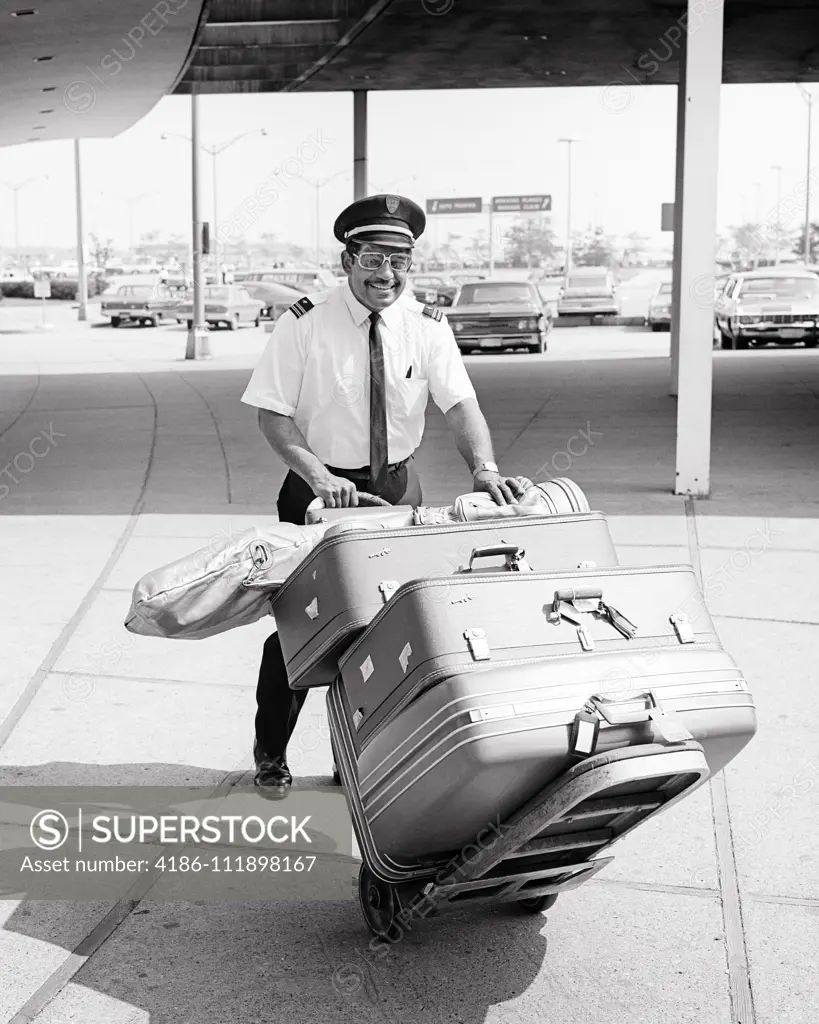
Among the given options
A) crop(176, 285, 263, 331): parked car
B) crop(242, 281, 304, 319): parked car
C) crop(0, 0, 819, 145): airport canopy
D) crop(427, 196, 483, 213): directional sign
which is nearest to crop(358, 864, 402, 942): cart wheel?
crop(0, 0, 819, 145): airport canopy

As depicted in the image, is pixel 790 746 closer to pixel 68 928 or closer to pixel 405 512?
pixel 405 512

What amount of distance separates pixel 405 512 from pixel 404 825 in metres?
0.93

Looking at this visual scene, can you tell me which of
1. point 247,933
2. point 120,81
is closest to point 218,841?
point 247,933

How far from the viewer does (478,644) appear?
9.41 ft

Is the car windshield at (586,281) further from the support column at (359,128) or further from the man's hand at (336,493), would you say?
the man's hand at (336,493)

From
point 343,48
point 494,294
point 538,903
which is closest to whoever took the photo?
point 538,903

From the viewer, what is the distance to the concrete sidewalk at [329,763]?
3.34 metres

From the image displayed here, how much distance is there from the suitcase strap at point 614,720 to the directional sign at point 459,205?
97.6 m

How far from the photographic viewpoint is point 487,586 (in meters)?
2.96

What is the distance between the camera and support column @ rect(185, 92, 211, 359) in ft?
86.1

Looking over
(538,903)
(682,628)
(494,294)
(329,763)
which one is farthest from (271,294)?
(682,628)

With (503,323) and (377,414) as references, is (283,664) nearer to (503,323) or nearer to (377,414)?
(377,414)

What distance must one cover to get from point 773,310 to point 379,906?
24.6 metres

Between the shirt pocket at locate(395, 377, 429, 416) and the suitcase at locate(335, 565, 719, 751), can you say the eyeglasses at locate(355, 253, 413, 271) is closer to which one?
the shirt pocket at locate(395, 377, 429, 416)
